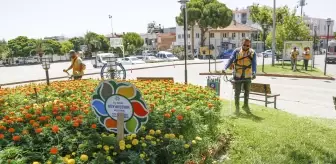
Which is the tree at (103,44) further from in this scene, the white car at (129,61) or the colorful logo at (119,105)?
the colorful logo at (119,105)

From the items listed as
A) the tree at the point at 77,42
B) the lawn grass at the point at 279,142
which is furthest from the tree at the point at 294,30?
the tree at the point at 77,42

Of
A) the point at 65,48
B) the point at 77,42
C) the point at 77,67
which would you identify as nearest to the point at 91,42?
the point at 65,48

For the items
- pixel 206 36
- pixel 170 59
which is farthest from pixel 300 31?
pixel 206 36

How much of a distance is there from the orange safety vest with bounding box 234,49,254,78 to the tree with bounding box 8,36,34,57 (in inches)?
2435

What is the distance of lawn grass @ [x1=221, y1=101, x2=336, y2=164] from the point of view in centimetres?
470

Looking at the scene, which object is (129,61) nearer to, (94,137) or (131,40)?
(131,40)

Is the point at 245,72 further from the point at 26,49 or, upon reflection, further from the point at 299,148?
the point at 26,49

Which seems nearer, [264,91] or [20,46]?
[264,91]

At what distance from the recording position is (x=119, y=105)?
3.75m

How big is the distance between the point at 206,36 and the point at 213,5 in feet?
29.4

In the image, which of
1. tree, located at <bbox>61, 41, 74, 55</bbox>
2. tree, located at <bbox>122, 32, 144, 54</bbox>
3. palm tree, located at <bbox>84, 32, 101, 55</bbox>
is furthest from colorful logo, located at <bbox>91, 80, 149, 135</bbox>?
tree, located at <bbox>61, 41, 74, 55</bbox>

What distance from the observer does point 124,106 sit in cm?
373

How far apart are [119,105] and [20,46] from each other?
214 ft

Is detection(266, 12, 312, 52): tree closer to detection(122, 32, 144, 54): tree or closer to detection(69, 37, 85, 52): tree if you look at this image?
detection(122, 32, 144, 54): tree
